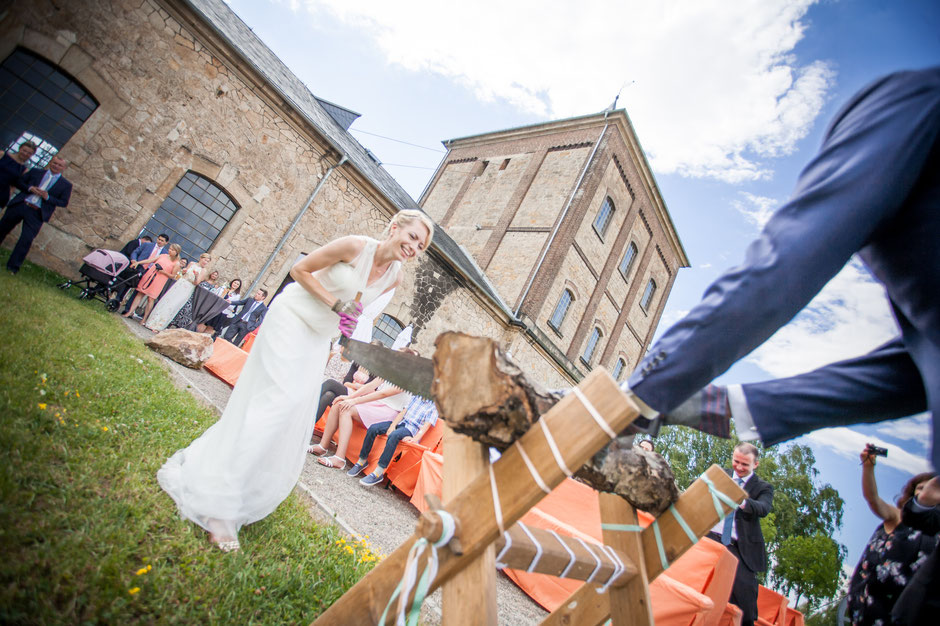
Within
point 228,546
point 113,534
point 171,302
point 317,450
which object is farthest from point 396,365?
point 171,302

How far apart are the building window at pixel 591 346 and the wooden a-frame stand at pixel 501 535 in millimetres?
19210

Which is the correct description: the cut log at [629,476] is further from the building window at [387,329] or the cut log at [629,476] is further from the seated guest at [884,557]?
the building window at [387,329]

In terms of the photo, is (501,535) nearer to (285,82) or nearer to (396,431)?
(396,431)

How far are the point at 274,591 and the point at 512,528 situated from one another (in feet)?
4.56

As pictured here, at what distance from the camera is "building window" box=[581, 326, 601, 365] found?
66.1 feet

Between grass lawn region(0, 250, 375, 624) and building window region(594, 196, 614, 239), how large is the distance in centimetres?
→ 1865

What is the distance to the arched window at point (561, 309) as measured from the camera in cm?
1805

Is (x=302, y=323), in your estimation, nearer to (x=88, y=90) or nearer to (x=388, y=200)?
(x=88, y=90)

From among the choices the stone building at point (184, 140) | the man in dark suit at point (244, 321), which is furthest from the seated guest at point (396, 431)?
the stone building at point (184, 140)

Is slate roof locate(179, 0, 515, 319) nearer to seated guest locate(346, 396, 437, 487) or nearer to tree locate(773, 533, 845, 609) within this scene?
seated guest locate(346, 396, 437, 487)

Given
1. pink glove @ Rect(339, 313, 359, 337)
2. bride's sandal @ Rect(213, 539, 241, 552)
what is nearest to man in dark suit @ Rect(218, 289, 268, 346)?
pink glove @ Rect(339, 313, 359, 337)

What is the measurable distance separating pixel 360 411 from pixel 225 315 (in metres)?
6.09

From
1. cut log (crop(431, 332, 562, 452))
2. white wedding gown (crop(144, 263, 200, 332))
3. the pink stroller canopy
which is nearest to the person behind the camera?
cut log (crop(431, 332, 562, 452))

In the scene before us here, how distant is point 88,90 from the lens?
26.2 ft
